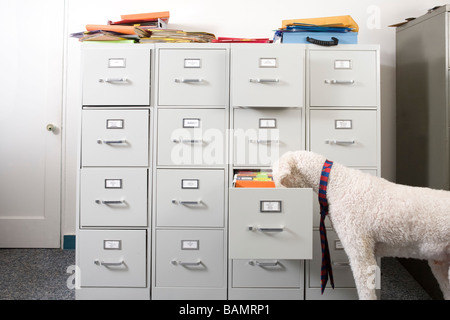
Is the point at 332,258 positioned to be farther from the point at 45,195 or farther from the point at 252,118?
the point at 45,195

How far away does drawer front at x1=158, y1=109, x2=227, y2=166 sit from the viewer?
185 centimetres

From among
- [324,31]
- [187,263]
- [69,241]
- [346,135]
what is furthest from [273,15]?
[69,241]

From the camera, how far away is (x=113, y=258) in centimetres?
187

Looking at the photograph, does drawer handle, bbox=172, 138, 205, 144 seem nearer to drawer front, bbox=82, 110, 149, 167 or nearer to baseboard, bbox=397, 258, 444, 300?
drawer front, bbox=82, 110, 149, 167

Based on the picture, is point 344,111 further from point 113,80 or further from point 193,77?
point 113,80

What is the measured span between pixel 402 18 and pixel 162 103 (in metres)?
1.84

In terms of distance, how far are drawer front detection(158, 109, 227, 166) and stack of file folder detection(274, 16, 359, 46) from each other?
1.92 feet

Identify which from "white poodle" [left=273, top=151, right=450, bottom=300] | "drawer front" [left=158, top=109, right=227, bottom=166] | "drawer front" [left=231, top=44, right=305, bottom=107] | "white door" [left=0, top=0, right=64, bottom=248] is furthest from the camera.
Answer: "white door" [left=0, top=0, right=64, bottom=248]

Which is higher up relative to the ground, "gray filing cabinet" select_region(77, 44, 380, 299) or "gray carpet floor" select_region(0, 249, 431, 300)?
"gray filing cabinet" select_region(77, 44, 380, 299)

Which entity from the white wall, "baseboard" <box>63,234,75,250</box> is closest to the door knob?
the white wall

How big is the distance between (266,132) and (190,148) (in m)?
0.41

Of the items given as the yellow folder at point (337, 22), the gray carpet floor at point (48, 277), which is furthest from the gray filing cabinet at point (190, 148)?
the gray carpet floor at point (48, 277)

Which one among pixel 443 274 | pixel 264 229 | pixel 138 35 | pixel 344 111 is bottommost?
pixel 443 274

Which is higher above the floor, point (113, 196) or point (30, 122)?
point (30, 122)
